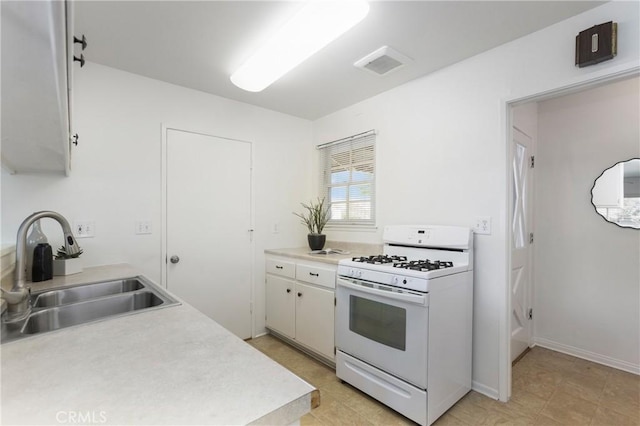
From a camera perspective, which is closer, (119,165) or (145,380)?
(145,380)

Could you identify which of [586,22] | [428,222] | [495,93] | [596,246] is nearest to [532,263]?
[596,246]

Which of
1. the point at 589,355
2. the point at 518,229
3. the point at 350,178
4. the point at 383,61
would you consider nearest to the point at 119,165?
the point at 350,178

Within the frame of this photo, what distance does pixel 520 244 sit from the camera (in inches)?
106

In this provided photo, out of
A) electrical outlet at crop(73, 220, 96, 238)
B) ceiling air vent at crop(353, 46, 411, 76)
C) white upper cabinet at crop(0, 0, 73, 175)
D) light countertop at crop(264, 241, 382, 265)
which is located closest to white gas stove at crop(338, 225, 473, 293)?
light countertop at crop(264, 241, 382, 265)

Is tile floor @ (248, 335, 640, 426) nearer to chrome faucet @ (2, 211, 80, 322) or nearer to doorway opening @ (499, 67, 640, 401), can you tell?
doorway opening @ (499, 67, 640, 401)

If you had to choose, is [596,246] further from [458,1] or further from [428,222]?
[458,1]

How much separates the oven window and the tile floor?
46 cm

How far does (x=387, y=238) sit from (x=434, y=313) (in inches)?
35.0

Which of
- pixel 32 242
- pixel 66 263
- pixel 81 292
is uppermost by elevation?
pixel 32 242

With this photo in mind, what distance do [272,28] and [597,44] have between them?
72.6 inches

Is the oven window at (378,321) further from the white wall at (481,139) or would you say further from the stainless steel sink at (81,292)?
the stainless steel sink at (81,292)

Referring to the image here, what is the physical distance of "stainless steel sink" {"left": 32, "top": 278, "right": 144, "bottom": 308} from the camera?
1415 millimetres

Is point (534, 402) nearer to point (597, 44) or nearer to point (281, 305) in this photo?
point (281, 305)

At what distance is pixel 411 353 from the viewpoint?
5.81 feet
